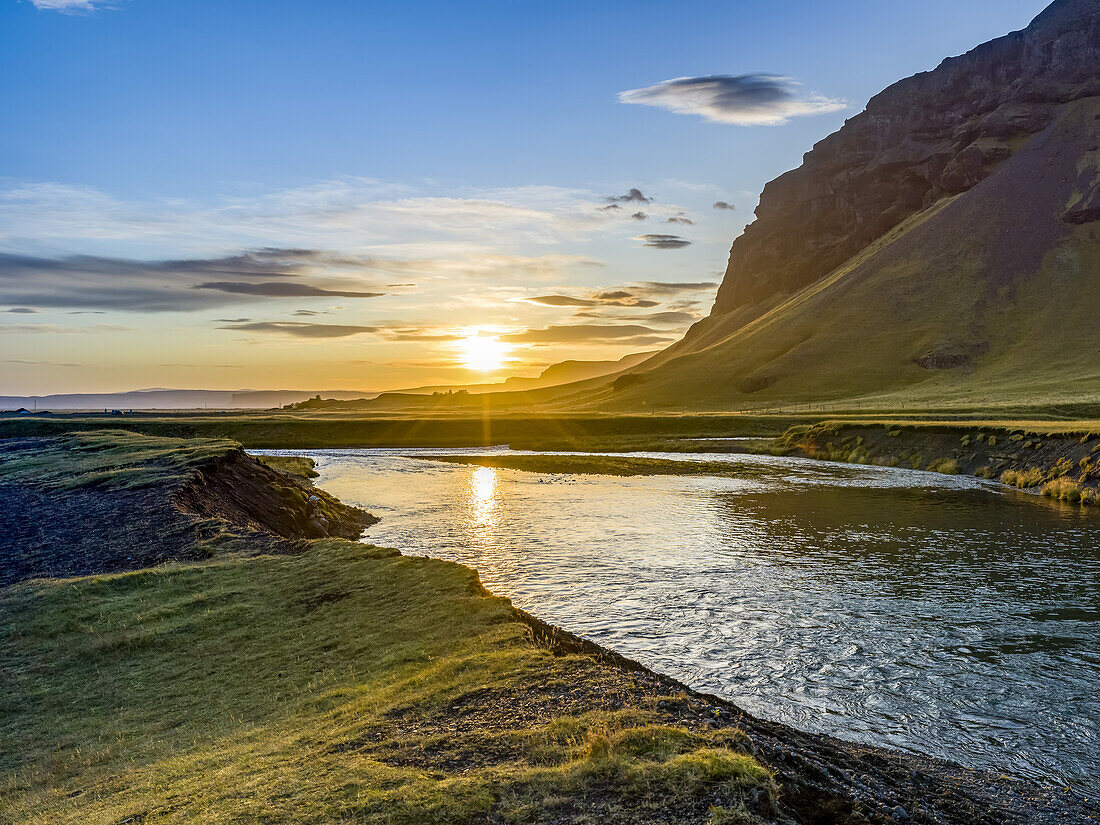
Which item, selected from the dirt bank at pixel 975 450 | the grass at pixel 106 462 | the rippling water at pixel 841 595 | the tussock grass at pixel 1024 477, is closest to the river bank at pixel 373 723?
the rippling water at pixel 841 595

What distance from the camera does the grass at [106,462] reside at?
41562 mm

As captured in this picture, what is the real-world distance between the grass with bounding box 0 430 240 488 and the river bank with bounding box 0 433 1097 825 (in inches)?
707

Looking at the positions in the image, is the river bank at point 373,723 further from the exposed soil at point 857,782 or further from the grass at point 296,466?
the grass at point 296,466

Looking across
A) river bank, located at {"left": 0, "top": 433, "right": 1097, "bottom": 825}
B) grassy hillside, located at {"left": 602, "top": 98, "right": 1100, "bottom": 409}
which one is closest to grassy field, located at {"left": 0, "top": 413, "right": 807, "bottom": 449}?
grassy hillside, located at {"left": 602, "top": 98, "right": 1100, "bottom": 409}

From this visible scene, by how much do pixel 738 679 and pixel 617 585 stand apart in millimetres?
8857

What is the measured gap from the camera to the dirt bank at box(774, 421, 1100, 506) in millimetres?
45500

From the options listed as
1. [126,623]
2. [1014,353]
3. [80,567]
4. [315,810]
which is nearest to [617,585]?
[126,623]

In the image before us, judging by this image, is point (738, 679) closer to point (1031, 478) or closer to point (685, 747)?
point (685, 747)

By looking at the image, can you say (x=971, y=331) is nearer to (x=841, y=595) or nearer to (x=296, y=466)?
(x=296, y=466)

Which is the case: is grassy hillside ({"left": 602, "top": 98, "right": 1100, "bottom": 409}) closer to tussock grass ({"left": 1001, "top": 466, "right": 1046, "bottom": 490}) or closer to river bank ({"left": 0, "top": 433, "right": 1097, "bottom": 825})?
tussock grass ({"left": 1001, "top": 466, "right": 1046, "bottom": 490})

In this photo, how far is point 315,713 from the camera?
45.1ft

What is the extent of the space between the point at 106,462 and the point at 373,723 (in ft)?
149

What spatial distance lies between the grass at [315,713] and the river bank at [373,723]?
0.05 meters

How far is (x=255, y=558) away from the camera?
26.2m
